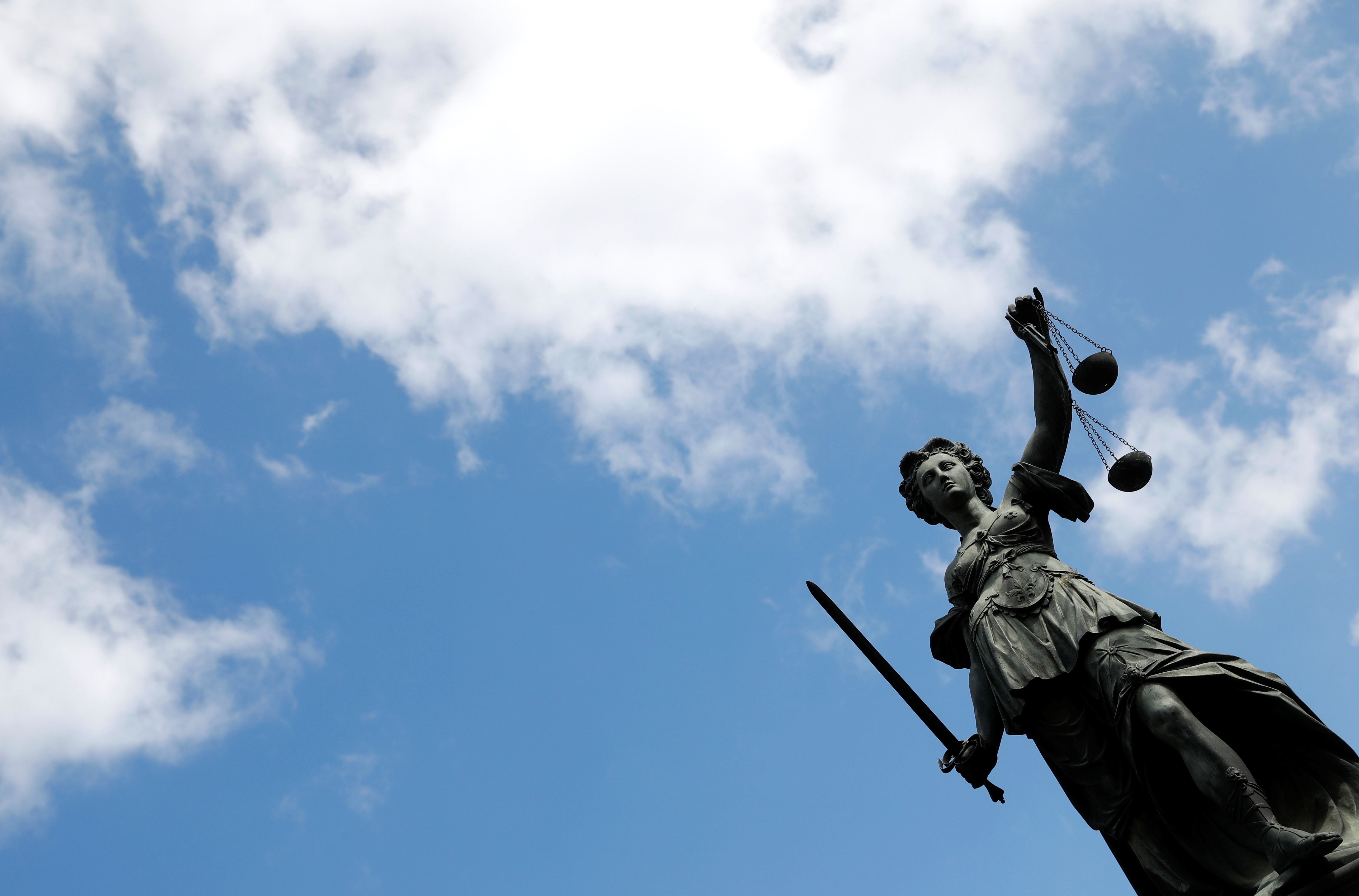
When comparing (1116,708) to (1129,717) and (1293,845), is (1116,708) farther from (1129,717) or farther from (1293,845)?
(1293,845)

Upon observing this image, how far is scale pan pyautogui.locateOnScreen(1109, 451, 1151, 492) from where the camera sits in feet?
31.8

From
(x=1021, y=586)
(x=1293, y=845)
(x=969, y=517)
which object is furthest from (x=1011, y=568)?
(x=1293, y=845)

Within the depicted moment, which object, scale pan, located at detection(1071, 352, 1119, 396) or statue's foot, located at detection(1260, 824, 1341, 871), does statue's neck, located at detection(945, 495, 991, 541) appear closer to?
scale pan, located at detection(1071, 352, 1119, 396)

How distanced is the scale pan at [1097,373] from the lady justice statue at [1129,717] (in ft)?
0.45

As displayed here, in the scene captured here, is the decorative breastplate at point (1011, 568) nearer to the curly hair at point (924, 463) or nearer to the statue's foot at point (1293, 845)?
the curly hair at point (924, 463)

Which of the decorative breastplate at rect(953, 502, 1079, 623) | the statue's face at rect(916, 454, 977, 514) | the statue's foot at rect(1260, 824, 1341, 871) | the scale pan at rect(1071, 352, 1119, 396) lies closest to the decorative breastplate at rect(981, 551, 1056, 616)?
the decorative breastplate at rect(953, 502, 1079, 623)

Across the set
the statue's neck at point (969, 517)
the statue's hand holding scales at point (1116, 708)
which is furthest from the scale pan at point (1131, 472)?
the statue's neck at point (969, 517)

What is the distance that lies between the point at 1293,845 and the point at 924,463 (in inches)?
177

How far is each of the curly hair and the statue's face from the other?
0.05 m

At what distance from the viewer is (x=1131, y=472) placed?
9711 mm

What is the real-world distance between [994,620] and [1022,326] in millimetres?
2549

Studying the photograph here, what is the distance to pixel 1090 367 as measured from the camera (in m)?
9.95

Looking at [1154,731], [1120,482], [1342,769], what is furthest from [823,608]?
[1342,769]

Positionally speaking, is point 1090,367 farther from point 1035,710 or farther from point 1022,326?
point 1035,710
